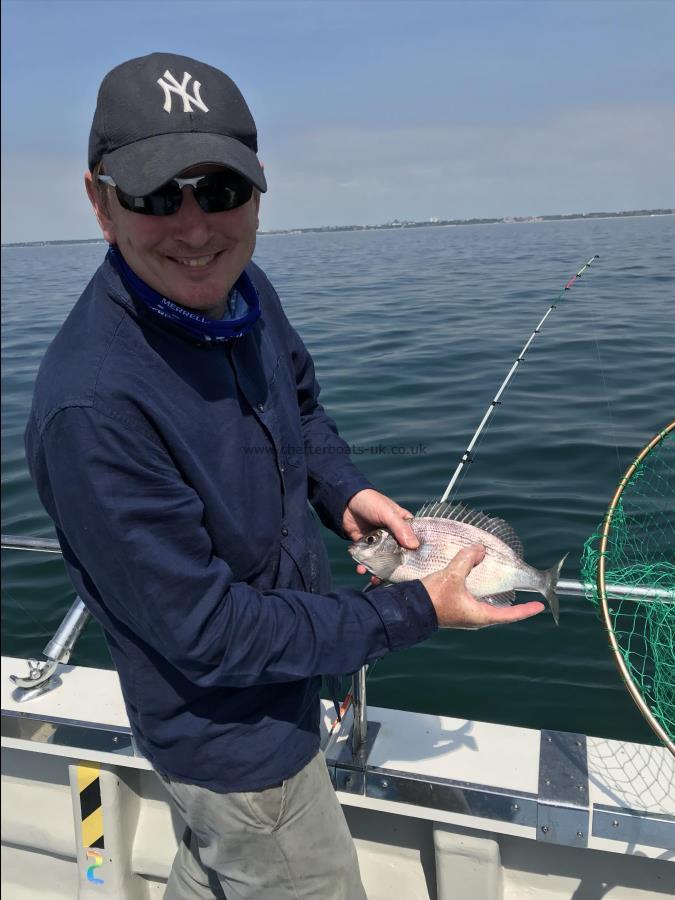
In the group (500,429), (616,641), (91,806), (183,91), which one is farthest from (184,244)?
(500,429)

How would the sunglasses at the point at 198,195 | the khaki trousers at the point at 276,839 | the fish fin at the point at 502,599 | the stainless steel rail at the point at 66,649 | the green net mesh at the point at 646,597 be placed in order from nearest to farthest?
the sunglasses at the point at 198,195
the khaki trousers at the point at 276,839
the green net mesh at the point at 646,597
the stainless steel rail at the point at 66,649
the fish fin at the point at 502,599

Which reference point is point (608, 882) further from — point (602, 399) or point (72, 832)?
point (602, 399)

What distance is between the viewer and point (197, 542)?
1735 mm

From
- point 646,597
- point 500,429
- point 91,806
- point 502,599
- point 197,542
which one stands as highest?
point 197,542

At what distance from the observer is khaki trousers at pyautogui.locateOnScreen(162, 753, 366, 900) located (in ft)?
6.73

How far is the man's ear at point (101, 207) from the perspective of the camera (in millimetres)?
1816

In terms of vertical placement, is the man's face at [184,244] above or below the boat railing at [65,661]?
above

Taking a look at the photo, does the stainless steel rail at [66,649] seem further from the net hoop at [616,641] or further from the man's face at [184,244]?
the man's face at [184,244]

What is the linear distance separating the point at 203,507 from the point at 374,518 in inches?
39.6

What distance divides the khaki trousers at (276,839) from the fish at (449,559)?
0.72m

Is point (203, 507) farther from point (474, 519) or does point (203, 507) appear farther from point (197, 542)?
point (474, 519)

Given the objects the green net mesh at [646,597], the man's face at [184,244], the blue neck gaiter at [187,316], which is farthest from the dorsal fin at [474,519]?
the man's face at [184,244]

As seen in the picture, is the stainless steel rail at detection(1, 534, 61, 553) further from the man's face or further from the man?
the man's face

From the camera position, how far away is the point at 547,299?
1259 cm
